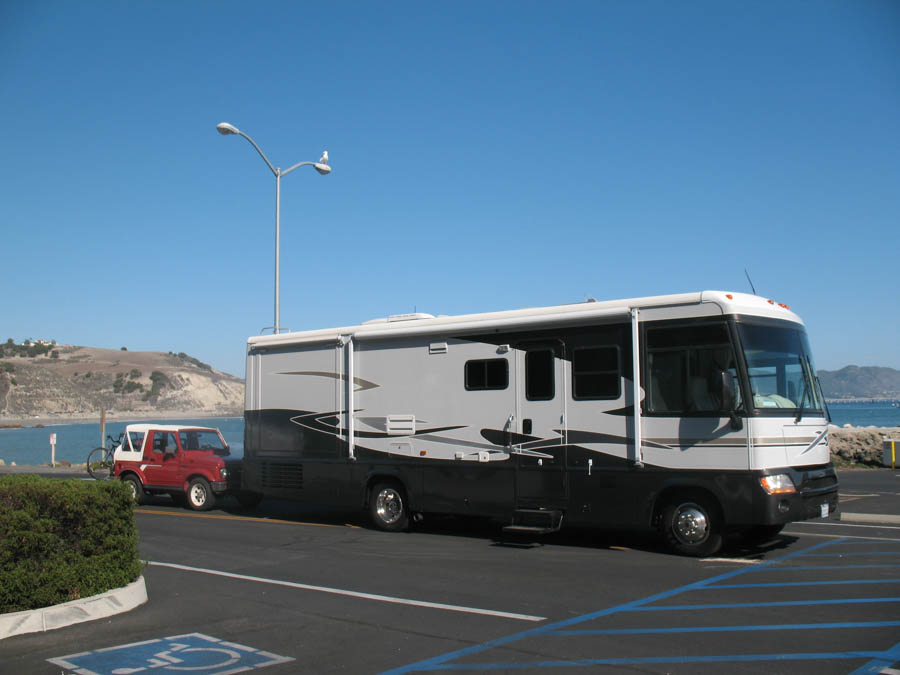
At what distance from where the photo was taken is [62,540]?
7.77 metres

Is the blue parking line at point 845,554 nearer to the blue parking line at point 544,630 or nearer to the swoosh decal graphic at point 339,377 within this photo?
the blue parking line at point 544,630

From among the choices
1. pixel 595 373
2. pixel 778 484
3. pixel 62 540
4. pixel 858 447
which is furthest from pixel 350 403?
pixel 858 447

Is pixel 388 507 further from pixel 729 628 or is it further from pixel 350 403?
pixel 729 628

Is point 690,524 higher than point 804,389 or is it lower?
lower

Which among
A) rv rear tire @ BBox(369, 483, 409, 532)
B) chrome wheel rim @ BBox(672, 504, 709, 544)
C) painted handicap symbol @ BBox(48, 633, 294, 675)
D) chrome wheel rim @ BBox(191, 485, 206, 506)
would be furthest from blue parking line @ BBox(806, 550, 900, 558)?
chrome wheel rim @ BBox(191, 485, 206, 506)

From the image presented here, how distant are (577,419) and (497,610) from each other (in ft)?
13.8

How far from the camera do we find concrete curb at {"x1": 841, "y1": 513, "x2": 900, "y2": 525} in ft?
42.9

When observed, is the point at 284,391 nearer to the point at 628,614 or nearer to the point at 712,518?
the point at 712,518

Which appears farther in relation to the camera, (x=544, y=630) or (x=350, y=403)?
(x=350, y=403)

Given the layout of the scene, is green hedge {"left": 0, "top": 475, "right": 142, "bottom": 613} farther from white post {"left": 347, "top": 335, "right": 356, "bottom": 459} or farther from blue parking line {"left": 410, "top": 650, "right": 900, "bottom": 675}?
white post {"left": 347, "top": 335, "right": 356, "bottom": 459}

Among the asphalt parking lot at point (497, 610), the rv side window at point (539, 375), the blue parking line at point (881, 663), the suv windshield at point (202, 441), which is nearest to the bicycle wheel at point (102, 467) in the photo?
the suv windshield at point (202, 441)

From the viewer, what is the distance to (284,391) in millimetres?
15305

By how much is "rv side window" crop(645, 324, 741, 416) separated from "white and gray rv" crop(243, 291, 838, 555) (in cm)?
2

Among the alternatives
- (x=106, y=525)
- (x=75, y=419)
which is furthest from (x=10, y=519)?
(x=75, y=419)
